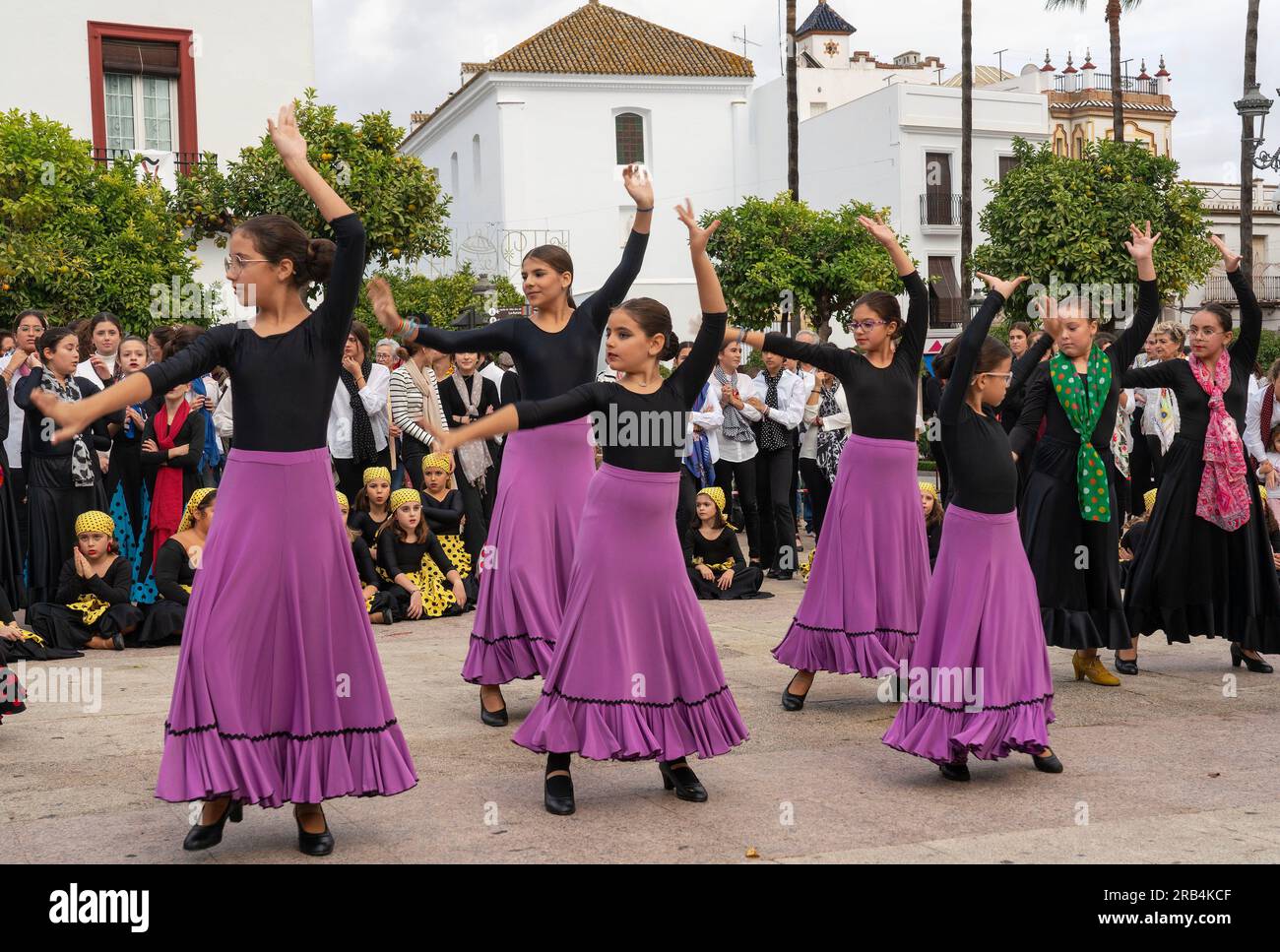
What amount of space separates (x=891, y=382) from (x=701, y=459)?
224 inches

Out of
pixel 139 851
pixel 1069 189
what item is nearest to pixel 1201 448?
pixel 139 851

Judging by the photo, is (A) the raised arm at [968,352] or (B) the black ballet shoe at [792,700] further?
(B) the black ballet shoe at [792,700]

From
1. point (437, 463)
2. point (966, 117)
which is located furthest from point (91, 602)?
point (966, 117)

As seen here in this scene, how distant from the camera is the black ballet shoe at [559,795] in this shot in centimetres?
541

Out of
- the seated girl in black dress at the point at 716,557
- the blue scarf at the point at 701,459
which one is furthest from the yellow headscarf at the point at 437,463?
the blue scarf at the point at 701,459

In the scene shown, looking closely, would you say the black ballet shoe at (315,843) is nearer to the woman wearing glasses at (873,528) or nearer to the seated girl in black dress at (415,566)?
the woman wearing glasses at (873,528)

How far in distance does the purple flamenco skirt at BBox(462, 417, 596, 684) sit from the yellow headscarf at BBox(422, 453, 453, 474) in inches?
176

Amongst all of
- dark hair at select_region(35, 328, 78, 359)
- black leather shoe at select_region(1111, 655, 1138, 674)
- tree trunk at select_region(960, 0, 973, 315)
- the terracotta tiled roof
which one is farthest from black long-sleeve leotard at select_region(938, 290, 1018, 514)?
the terracotta tiled roof

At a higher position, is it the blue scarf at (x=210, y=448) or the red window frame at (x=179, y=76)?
the red window frame at (x=179, y=76)

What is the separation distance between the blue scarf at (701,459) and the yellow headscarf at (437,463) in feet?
7.63

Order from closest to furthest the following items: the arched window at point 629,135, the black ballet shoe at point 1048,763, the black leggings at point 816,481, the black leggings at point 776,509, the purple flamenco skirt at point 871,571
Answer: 1. the black ballet shoe at point 1048,763
2. the purple flamenco skirt at point 871,571
3. the black leggings at point 776,509
4. the black leggings at point 816,481
5. the arched window at point 629,135

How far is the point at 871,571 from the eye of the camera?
734 cm

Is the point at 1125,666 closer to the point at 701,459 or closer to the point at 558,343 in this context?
the point at 558,343

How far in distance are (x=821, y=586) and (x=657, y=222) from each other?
42828 mm
